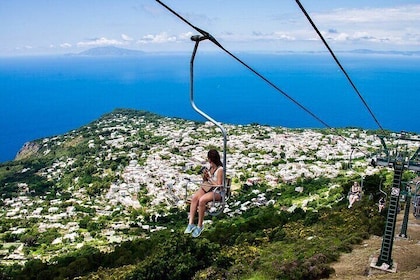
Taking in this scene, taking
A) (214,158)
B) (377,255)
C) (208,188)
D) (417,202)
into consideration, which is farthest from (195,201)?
(377,255)

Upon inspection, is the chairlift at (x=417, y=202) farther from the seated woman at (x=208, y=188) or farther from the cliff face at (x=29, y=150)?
the cliff face at (x=29, y=150)

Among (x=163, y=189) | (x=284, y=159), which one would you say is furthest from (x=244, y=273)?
(x=284, y=159)

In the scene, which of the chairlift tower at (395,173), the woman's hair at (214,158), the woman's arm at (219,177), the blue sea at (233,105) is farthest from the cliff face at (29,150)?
the woman's arm at (219,177)

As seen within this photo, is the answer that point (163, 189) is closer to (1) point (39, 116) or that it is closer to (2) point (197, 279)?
(2) point (197, 279)

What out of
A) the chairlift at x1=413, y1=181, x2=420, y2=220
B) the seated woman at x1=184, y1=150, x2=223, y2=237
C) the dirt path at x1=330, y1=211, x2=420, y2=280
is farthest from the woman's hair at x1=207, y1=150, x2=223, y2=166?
the dirt path at x1=330, y1=211, x2=420, y2=280

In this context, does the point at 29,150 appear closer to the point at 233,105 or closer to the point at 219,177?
the point at 219,177

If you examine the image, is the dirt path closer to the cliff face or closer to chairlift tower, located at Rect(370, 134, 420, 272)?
chairlift tower, located at Rect(370, 134, 420, 272)
